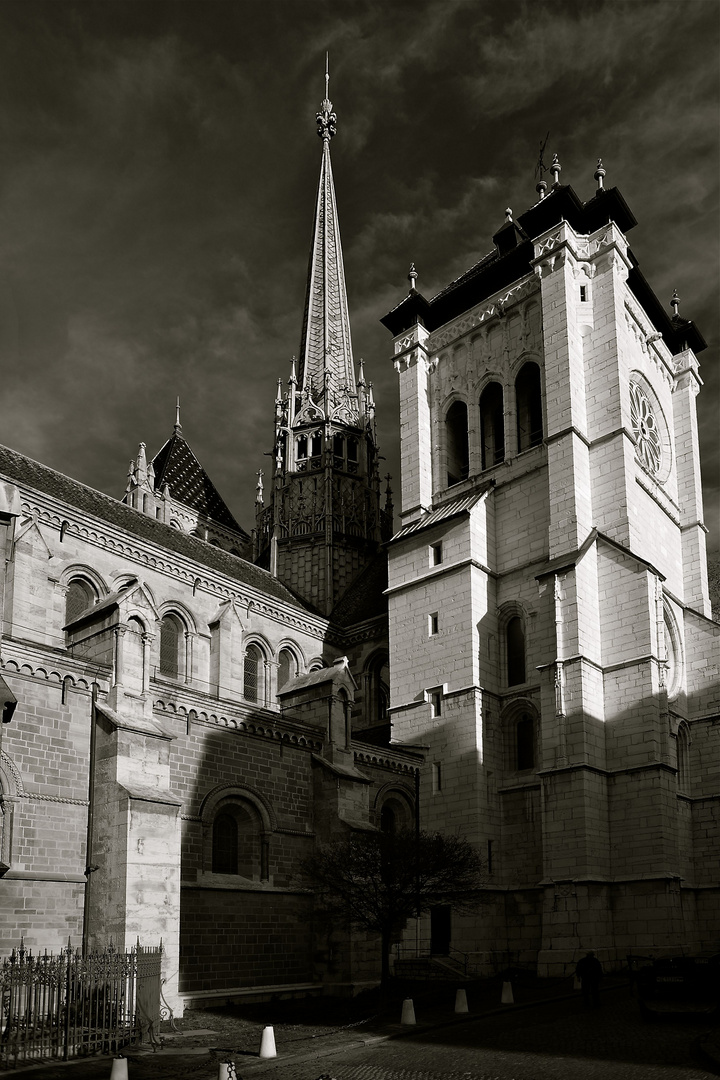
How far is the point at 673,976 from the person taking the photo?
17.7 meters

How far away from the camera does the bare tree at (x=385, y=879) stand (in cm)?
2159

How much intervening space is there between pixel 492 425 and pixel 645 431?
5.57m

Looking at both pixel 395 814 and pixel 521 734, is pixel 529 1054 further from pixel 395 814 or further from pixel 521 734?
pixel 521 734

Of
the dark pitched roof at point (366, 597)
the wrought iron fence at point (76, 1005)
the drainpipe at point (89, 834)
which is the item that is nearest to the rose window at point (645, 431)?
the dark pitched roof at point (366, 597)

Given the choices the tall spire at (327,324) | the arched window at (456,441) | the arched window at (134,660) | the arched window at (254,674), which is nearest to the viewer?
the arched window at (134,660)

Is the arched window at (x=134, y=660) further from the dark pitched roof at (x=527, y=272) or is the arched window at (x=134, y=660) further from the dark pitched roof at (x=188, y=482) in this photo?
the dark pitched roof at (x=188, y=482)

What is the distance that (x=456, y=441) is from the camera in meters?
39.4

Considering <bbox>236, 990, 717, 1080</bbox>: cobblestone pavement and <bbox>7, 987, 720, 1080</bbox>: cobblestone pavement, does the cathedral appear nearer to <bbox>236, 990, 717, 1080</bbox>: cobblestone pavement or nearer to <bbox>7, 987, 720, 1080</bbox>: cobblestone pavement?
<bbox>7, 987, 720, 1080</bbox>: cobblestone pavement

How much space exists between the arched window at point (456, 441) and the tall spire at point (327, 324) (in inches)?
394

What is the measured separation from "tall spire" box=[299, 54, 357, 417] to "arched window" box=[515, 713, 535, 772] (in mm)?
21073

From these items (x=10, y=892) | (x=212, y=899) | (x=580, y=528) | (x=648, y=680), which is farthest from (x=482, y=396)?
(x=10, y=892)

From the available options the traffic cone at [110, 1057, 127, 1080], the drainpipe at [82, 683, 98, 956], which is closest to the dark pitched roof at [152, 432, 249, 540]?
the drainpipe at [82, 683, 98, 956]

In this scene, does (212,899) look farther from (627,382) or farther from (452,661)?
(627,382)

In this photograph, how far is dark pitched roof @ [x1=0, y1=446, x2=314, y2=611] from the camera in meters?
30.4
